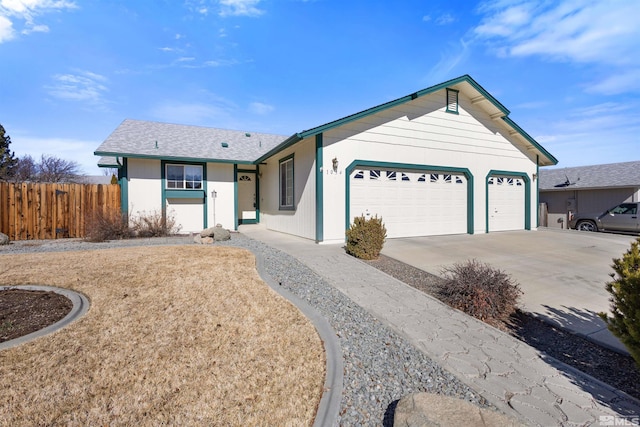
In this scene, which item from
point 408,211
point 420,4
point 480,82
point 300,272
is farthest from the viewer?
point 480,82

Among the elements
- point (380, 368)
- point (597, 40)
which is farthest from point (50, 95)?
point (597, 40)

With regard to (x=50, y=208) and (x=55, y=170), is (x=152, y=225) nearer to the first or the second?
(x=50, y=208)

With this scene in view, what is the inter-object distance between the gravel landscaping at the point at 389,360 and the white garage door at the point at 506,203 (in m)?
9.67

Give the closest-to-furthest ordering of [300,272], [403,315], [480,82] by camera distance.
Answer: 1. [403,315]
2. [300,272]
3. [480,82]

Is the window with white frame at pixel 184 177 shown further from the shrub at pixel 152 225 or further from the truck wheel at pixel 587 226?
the truck wheel at pixel 587 226

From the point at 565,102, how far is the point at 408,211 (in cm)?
877

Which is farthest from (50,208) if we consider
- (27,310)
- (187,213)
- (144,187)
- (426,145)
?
(426,145)

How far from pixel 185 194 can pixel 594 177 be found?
972 inches

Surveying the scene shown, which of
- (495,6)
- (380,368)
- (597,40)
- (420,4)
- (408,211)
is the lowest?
(380,368)

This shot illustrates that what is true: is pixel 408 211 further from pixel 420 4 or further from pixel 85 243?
pixel 85 243

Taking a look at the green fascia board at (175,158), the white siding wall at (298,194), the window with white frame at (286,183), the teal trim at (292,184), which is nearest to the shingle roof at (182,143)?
the green fascia board at (175,158)

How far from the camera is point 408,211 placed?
1082 centimetres

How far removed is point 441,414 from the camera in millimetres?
2014

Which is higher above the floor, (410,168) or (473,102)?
(473,102)
